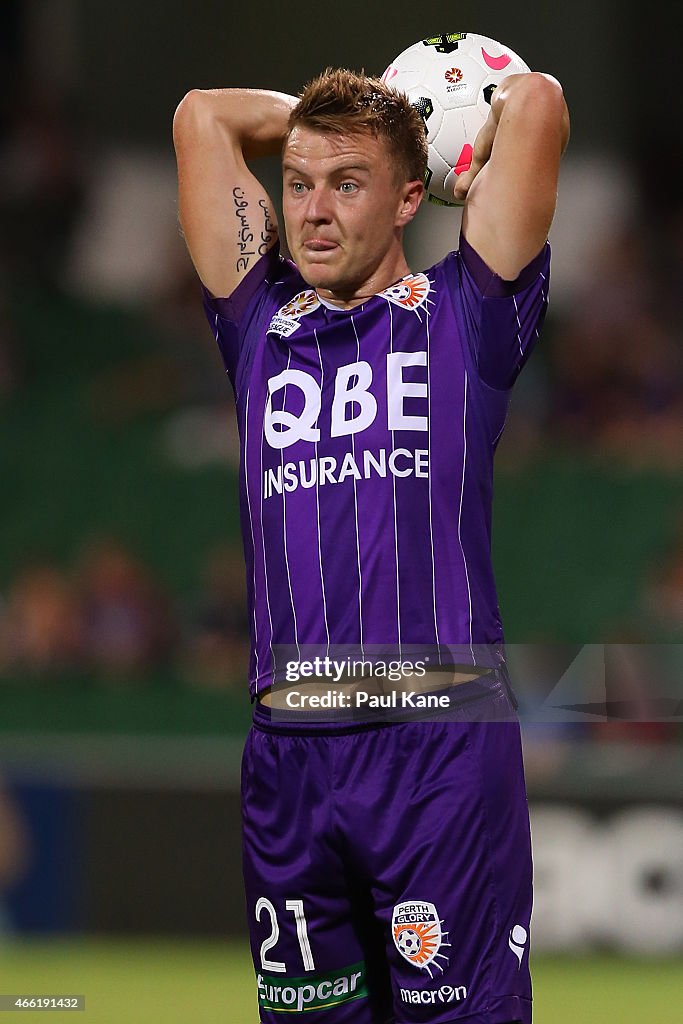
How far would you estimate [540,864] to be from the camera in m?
5.99

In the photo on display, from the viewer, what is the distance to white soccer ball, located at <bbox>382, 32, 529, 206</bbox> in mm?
2916

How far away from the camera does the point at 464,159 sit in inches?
115

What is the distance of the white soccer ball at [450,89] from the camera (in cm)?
292

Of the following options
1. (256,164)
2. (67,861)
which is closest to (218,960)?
(67,861)

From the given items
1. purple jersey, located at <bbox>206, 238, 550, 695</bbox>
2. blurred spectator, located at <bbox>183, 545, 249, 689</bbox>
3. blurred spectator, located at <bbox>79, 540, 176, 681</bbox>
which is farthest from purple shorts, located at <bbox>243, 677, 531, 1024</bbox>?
→ blurred spectator, located at <bbox>79, 540, 176, 681</bbox>

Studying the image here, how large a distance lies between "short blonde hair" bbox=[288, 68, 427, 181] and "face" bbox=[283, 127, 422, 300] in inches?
0.7

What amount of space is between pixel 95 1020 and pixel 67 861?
3.56 feet

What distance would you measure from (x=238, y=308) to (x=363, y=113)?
435 mm

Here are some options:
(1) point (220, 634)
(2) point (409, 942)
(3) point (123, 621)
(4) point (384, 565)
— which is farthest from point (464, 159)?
(3) point (123, 621)

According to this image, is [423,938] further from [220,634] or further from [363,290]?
[220,634]

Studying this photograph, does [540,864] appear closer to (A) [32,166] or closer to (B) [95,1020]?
(B) [95,1020]

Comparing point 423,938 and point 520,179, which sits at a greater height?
point 520,179

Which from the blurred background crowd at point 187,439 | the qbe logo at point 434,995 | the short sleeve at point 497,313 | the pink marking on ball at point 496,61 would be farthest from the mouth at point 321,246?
the blurred background crowd at point 187,439

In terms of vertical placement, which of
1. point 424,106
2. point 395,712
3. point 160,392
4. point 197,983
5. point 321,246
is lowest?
point 197,983
